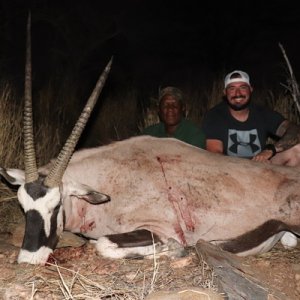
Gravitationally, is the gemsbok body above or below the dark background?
below

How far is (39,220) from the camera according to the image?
3641 millimetres

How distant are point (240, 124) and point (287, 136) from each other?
69 centimetres

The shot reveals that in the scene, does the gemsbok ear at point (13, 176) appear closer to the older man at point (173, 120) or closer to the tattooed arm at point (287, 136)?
the older man at point (173, 120)

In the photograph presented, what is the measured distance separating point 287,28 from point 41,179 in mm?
19105

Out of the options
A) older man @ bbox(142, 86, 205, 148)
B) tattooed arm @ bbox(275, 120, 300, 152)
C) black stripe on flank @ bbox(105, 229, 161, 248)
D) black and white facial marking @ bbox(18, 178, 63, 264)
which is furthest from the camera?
older man @ bbox(142, 86, 205, 148)

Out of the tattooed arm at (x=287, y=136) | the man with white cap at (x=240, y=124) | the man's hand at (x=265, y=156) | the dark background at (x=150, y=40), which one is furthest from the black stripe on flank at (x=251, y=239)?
the dark background at (x=150, y=40)

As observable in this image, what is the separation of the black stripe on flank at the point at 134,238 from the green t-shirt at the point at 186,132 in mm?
2012

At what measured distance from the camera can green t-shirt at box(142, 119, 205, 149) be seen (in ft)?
18.9

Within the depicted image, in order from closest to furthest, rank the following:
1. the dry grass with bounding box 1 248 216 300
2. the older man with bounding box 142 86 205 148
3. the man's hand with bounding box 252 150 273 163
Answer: the dry grass with bounding box 1 248 216 300 → the man's hand with bounding box 252 150 273 163 → the older man with bounding box 142 86 205 148

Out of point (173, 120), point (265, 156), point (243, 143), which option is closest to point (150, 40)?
point (173, 120)

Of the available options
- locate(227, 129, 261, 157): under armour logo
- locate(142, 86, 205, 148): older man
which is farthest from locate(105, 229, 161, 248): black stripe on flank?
locate(142, 86, 205, 148): older man

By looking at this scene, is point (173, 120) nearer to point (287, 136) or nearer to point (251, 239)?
point (287, 136)

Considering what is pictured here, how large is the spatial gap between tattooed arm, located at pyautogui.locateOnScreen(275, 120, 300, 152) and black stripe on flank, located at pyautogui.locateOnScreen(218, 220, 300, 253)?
1077 mm

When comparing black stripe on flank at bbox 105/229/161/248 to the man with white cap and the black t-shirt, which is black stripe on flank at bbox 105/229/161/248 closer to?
the man with white cap
